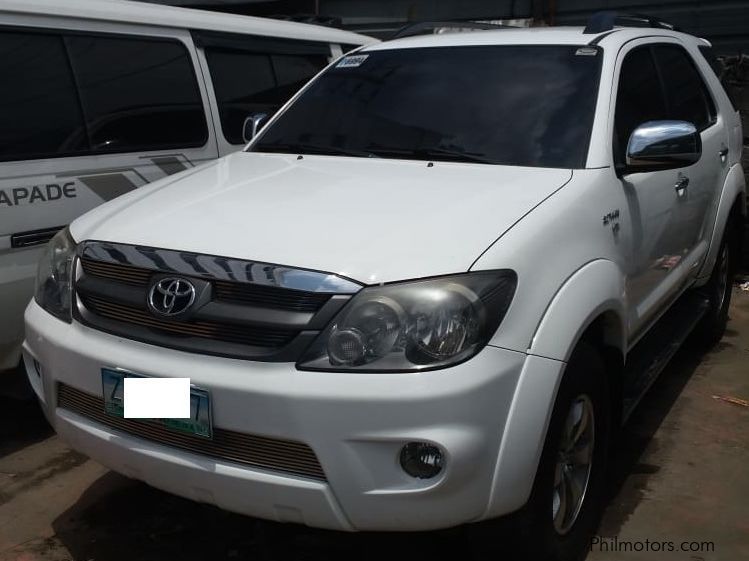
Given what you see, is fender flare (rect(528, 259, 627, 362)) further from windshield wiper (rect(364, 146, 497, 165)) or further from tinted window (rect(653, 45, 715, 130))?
tinted window (rect(653, 45, 715, 130))

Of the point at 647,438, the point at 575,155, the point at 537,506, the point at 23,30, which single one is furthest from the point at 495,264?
the point at 23,30

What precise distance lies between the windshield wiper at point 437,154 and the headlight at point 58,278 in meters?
1.22

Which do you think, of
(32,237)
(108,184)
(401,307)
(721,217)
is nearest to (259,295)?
(401,307)

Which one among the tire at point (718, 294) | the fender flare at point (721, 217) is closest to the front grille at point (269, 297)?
the fender flare at point (721, 217)

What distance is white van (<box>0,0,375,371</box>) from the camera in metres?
3.49

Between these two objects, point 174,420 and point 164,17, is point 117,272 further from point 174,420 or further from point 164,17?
point 164,17

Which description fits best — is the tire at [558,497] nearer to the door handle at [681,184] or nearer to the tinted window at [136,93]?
the door handle at [681,184]

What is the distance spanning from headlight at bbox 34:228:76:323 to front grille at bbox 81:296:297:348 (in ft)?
0.61

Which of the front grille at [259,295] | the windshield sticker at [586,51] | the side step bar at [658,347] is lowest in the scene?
the side step bar at [658,347]

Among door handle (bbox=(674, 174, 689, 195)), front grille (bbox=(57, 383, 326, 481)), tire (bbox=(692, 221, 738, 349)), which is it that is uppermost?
door handle (bbox=(674, 174, 689, 195))

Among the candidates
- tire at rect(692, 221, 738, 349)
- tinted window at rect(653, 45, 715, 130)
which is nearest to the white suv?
tinted window at rect(653, 45, 715, 130)

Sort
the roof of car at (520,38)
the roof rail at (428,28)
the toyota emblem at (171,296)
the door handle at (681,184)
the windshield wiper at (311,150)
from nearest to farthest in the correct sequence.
A: 1. the toyota emblem at (171,296)
2. the windshield wiper at (311,150)
3. the roof of car at (520,38)
4. the door handle at (681,184)
5. the roof rail at (428,28)

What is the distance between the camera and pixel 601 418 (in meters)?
2.74

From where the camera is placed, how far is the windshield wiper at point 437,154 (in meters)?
3.04
